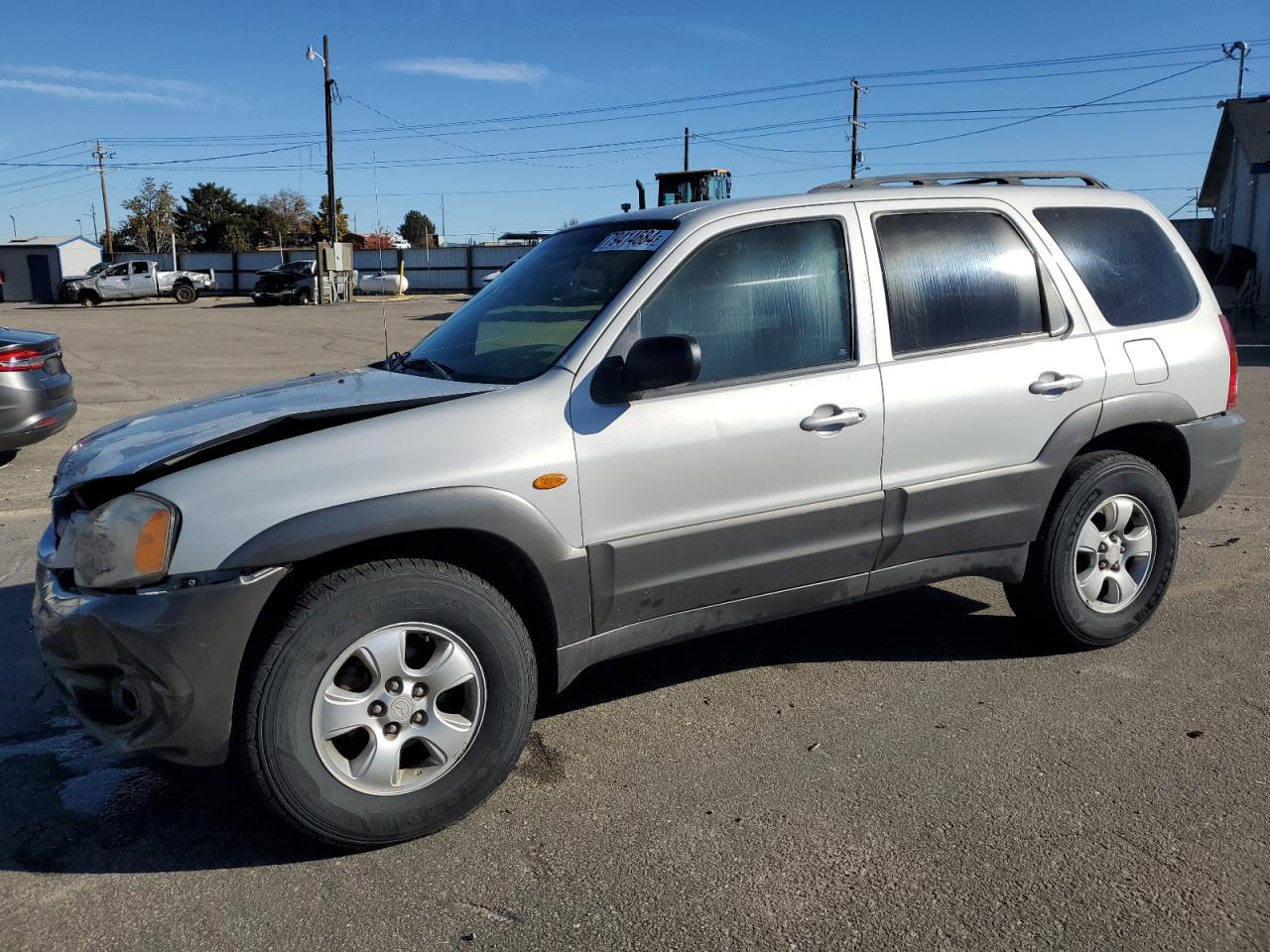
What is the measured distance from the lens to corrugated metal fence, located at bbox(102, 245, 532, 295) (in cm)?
5356

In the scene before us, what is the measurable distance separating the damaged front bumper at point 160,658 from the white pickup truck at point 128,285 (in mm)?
46476

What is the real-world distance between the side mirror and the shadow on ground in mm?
1377

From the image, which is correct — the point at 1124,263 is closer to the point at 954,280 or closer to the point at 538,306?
the point at 954,280

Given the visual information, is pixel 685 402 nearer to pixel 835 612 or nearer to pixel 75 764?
pixel 835 612

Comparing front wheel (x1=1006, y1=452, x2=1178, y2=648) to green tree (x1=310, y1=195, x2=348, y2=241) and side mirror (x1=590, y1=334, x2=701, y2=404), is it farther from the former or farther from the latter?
green tree (x1=310, y1=195, x2=348, y2=241)

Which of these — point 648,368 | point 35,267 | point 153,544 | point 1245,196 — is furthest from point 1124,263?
point 35,267

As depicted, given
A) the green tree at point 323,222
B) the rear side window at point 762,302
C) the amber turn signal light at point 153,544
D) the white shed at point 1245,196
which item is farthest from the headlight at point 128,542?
the green tree at point 323,222

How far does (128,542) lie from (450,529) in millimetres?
851

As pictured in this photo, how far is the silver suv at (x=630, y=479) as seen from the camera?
9.51 feet

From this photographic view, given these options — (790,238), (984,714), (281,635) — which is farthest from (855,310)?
(281,635)

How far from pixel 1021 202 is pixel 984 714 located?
2.05 metres

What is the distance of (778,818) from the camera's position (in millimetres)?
3219

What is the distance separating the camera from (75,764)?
144 inches

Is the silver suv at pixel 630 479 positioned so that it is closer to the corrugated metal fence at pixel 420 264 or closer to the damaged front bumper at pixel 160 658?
the damaged front bumper at pixel 160 658
